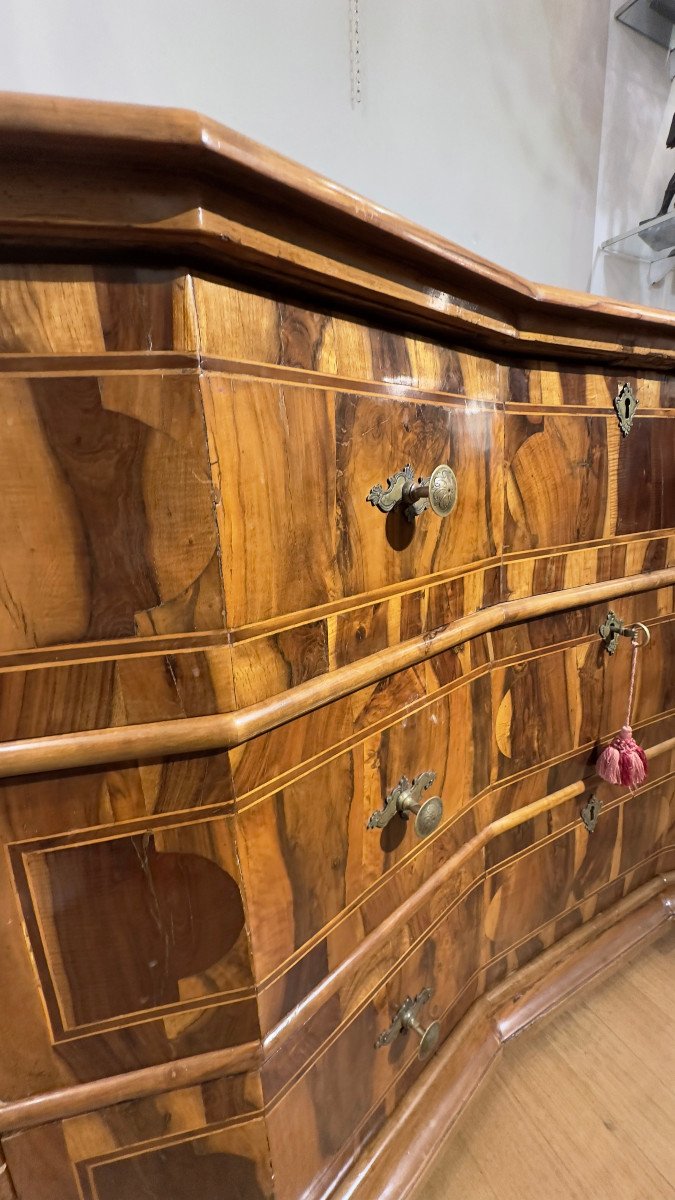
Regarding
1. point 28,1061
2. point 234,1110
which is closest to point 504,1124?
point 234,1110

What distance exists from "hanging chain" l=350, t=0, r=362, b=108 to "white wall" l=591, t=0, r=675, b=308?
0.60 metres

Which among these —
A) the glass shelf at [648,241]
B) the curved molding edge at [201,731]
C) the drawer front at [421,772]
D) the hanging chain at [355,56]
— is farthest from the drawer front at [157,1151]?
the glass shelf at [648,241]

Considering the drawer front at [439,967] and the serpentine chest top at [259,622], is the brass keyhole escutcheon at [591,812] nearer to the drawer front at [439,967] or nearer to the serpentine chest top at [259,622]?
the drawer front at [439,967]

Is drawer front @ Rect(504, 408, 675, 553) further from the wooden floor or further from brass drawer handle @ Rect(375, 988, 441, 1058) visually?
the wooden floor

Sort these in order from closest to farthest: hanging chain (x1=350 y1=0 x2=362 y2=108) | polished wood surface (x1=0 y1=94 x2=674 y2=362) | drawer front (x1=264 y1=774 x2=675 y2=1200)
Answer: polished wood surface (x1=0 y1=94 x2=674 y2=362) → drawer front (x1=264 y1=774 x2=675 y2=1200) → hanging chain (x1=350 y1=0 x2=362 y2=108)

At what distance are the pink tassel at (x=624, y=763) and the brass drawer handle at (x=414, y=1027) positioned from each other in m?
0.36

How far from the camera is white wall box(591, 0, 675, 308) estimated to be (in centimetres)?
110

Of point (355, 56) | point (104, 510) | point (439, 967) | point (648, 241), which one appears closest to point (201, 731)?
point (104, 510)

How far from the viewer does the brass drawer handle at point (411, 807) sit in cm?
50

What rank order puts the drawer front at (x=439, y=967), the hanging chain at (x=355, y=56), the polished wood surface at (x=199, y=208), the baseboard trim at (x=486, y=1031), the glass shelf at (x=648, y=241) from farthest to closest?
the glass shelf at (x=648, y=241), the hanging chain at (x=355, y=56), the baseboard trim at (x=486, y=1031), the drawer front at (x=439, y=967), the polished wood surface at (x=199, y=208)

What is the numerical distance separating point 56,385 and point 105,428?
0.11 feet

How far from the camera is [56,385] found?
0.30m

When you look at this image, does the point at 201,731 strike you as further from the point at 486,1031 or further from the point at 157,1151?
the point at 486,1031

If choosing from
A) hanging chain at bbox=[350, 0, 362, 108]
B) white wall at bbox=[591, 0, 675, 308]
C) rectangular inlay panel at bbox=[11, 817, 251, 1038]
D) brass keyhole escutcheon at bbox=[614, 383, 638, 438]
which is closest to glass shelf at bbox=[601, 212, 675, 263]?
white wall at bbox=[591, 0, 675, 308]
